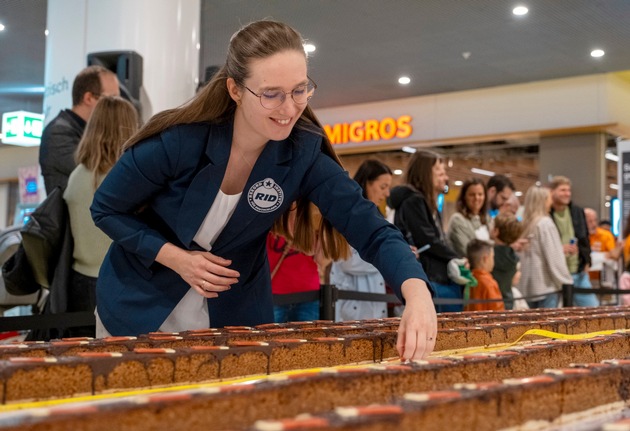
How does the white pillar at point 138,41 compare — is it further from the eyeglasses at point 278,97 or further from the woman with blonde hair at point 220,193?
the eyeglasses at point 278,97

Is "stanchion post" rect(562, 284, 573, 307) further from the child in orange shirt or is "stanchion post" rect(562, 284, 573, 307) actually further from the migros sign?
the migros sign

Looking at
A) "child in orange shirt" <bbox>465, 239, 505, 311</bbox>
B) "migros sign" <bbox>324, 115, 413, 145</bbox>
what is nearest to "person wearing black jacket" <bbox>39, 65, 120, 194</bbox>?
"child in orange shirt" <bbox>465, 239, 505, 311</bbox>

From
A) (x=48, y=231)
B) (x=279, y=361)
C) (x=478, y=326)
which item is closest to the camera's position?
(x=279, y=361)

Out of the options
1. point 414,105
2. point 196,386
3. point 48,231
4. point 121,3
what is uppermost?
point 414,105

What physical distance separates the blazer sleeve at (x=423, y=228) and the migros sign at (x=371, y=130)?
30.3 ft

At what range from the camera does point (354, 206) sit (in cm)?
215

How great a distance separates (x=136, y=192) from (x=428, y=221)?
323 centimetres

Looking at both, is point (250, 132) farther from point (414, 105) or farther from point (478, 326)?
point (414, 105)

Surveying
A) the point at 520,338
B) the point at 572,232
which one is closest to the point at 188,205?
the point at 520,338

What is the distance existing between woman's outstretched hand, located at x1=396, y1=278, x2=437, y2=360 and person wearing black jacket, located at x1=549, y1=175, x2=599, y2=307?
17.8 feet

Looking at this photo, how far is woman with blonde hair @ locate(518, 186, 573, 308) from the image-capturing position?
6.50 m

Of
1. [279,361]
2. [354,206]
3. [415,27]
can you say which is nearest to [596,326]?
[354,206]

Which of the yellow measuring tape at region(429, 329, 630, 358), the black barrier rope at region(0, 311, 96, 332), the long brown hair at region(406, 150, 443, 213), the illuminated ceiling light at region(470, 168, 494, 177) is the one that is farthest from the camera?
the illuminated ceiling light at region(470, 168, 494, 177)

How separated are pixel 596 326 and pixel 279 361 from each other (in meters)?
1.16
